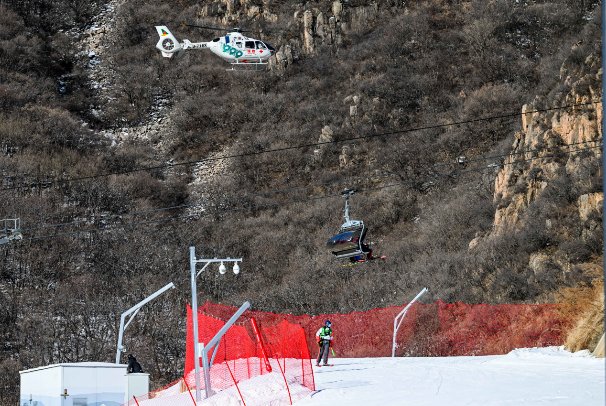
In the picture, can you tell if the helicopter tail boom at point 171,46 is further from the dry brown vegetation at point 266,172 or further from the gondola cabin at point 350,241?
the gondola cabin at point 350,241

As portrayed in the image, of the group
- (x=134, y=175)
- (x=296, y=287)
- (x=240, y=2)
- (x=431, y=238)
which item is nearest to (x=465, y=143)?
(x=431, y=238)

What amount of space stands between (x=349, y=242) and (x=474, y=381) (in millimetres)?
10756

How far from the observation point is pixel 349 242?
118ft

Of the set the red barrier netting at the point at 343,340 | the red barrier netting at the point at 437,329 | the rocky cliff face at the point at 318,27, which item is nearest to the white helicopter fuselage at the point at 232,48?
the red barrier netting at the point at 343,340

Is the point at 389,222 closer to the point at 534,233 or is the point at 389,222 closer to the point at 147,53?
the point at 534,233

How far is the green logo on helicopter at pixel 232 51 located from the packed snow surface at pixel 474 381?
32.1m

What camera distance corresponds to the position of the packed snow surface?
72.6ft

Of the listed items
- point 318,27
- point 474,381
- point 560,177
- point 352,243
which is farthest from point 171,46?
point 474,381

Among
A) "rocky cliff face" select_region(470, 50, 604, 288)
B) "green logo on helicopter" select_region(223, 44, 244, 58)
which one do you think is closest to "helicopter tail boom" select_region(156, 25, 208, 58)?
"green logo on helicopter" select_region(223, 44, 244, 58)

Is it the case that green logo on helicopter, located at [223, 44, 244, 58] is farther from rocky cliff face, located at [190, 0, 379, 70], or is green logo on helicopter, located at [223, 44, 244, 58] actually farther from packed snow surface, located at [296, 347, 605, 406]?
rocky cliff face, located at [190, 0, 379, 70]

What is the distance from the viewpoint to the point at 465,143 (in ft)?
259

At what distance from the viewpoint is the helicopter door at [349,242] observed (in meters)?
35.8

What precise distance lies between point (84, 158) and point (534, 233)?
145ft

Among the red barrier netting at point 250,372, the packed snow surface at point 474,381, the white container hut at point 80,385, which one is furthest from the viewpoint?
the white container hut at point 80,385
